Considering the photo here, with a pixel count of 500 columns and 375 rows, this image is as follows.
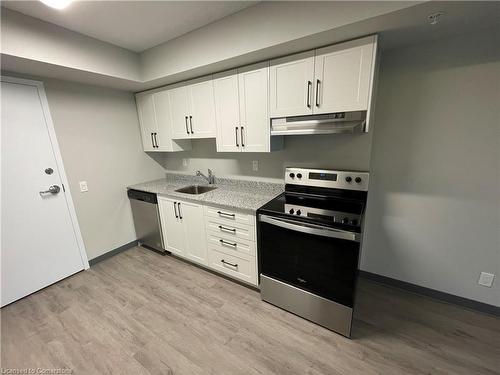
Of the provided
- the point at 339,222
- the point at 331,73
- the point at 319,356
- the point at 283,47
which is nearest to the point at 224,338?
the point at 319,356

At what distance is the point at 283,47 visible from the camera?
5.20ft

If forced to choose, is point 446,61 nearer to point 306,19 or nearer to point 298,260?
point 306,19

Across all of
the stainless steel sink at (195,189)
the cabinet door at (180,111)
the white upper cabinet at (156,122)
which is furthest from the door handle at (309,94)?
the white upper cabinet at (156,122)

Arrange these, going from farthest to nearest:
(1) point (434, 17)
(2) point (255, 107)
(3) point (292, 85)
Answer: (2) point (255, 107), (3) point (292, 85), (1) point (434, 17)

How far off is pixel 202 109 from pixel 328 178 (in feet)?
5.08

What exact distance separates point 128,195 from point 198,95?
175 centimetres

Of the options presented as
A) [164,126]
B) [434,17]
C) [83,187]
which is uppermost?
[434,17]

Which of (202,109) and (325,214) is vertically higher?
(202,109)

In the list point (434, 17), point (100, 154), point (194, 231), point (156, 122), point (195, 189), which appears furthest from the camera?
point (195, 189)

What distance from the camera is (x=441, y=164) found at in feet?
5.55

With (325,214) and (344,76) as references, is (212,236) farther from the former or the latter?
(344,76)

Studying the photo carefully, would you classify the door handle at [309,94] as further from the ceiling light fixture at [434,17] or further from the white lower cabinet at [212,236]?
the white lower cabinet at [212,236]

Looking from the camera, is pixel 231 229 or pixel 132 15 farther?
pixel 231 229

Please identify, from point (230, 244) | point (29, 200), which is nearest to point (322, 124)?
point (230, 244)
